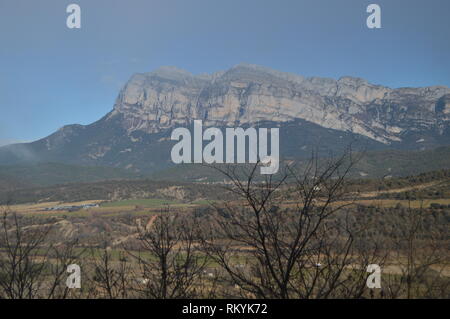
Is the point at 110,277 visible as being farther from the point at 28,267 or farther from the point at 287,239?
the point at 287,239

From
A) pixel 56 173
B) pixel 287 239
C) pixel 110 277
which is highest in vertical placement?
pixel 287 239

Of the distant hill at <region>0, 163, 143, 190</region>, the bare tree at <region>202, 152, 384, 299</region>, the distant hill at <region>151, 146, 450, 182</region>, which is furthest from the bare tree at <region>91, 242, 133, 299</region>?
the distant hill at <region>0, 163, 143, 190</region>

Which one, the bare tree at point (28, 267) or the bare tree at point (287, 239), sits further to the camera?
the bare tree at point (28, 267)

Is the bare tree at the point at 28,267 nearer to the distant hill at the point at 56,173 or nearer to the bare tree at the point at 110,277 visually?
the bare tree at the point at 110,277

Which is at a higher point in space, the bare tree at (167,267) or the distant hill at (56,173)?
the bare tree at (167,267)

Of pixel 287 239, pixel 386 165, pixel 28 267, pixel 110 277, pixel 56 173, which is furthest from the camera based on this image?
pixel 56 173

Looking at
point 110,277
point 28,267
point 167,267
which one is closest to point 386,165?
point 110,277

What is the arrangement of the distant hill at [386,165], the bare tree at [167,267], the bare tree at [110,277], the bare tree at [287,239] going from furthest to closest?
the distant hill at [386,165] → the bare tree at [110,277] → the bare tree at [167,267] → the bare tree at [287,239]

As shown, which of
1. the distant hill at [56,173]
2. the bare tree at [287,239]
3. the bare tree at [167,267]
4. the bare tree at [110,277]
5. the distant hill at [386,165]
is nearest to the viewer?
the bare tree at [287,239]

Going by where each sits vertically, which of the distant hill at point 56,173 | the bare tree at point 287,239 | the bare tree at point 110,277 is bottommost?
the distant hill at point 56,173

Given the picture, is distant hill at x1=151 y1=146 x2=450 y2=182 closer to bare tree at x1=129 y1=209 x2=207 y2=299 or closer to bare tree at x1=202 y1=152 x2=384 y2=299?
bare tree at x1=129 y1=209 x2=207 y2=299

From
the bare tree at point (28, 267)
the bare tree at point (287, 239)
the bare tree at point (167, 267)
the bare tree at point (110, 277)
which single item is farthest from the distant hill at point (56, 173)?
the bare tree at point (287, 239)
